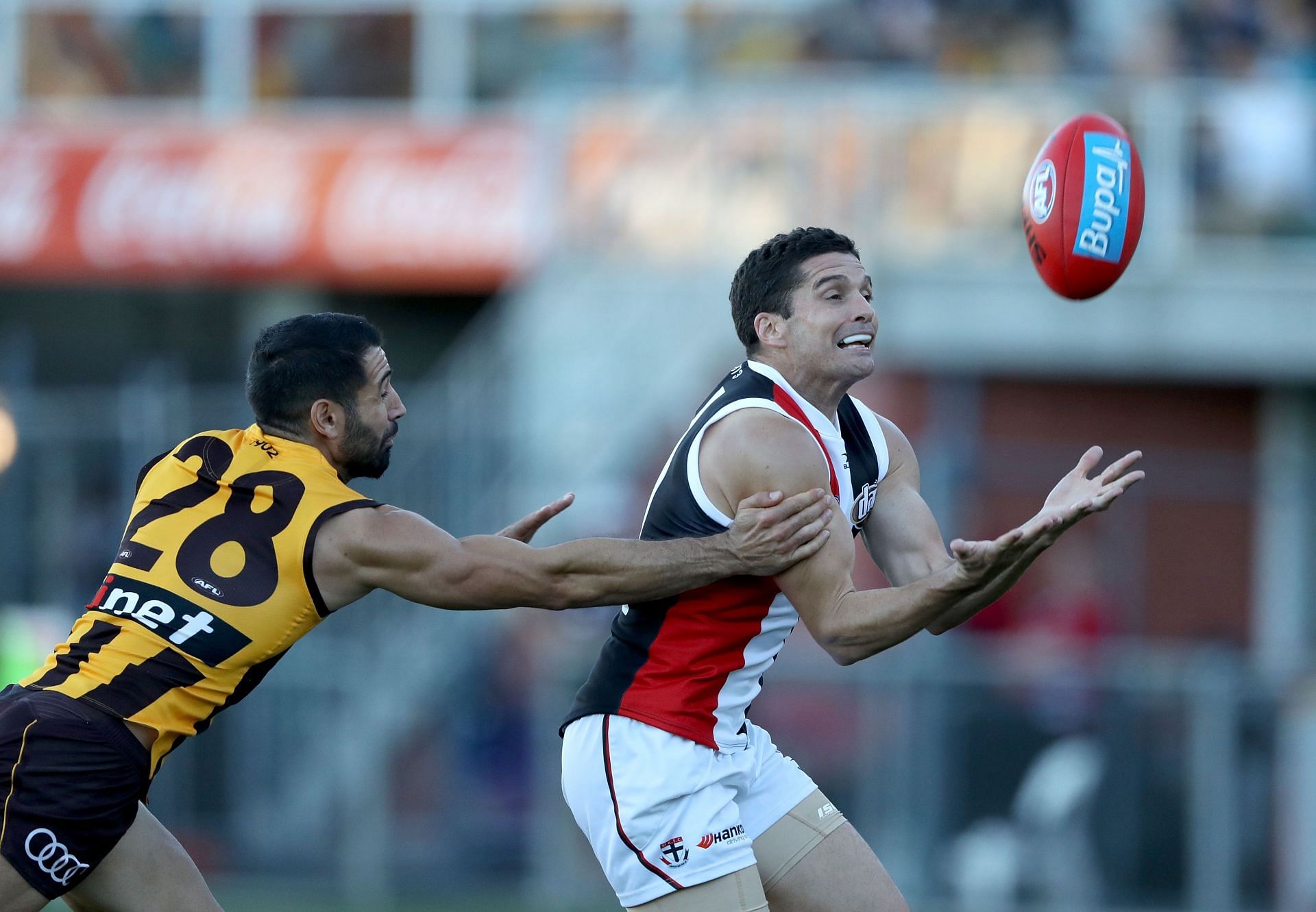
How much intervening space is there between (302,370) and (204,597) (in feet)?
2.38

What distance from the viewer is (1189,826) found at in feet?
37.3

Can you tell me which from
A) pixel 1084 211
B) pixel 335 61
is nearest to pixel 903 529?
pixel 1084 211

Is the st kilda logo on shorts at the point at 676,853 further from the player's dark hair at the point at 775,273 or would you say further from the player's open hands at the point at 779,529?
the player's dark hair at the point at 775,273

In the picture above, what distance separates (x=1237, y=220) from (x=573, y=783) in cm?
984

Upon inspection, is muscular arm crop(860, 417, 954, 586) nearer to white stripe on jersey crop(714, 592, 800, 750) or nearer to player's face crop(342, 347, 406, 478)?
white stripe on jersey crop(714, 592, 800, 750)

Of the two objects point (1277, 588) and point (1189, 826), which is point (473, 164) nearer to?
point (1277, 588)

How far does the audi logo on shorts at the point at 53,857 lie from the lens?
5266 mm

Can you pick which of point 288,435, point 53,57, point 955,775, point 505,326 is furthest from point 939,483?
point 53,57

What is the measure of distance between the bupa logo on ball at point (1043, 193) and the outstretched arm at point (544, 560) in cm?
188

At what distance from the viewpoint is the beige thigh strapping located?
5.75 m

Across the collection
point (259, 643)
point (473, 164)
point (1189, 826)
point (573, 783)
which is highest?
point (473, 164)

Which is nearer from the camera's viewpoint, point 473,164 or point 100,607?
point 100,607

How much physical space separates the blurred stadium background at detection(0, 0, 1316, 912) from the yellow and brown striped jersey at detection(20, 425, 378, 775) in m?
6.40

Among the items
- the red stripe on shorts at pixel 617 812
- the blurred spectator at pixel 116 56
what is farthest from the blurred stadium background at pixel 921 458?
the red stripe on shorts at pixel 617 812
